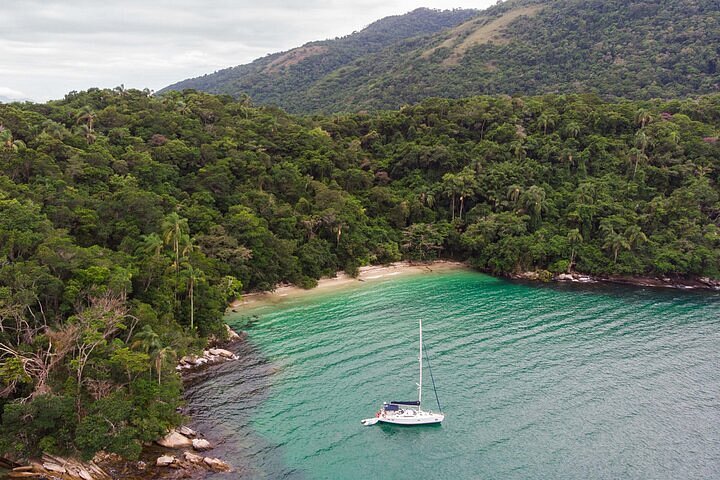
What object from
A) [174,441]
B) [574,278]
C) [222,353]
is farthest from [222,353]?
[574,278]

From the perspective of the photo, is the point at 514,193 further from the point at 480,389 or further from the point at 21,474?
the point at 21,474

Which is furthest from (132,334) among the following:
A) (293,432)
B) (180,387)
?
(293,432)

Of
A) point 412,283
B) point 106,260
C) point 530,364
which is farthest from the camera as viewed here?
point 412,283

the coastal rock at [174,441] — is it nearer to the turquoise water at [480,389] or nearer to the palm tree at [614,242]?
the turquoise water at [480,389]

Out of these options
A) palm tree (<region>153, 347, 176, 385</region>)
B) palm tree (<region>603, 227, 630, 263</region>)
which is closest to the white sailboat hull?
palm tree (<region>153, 347, 176, 385</region>)

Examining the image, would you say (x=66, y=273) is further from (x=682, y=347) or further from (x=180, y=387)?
(x=682, y=347)

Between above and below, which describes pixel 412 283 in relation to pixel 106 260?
below
